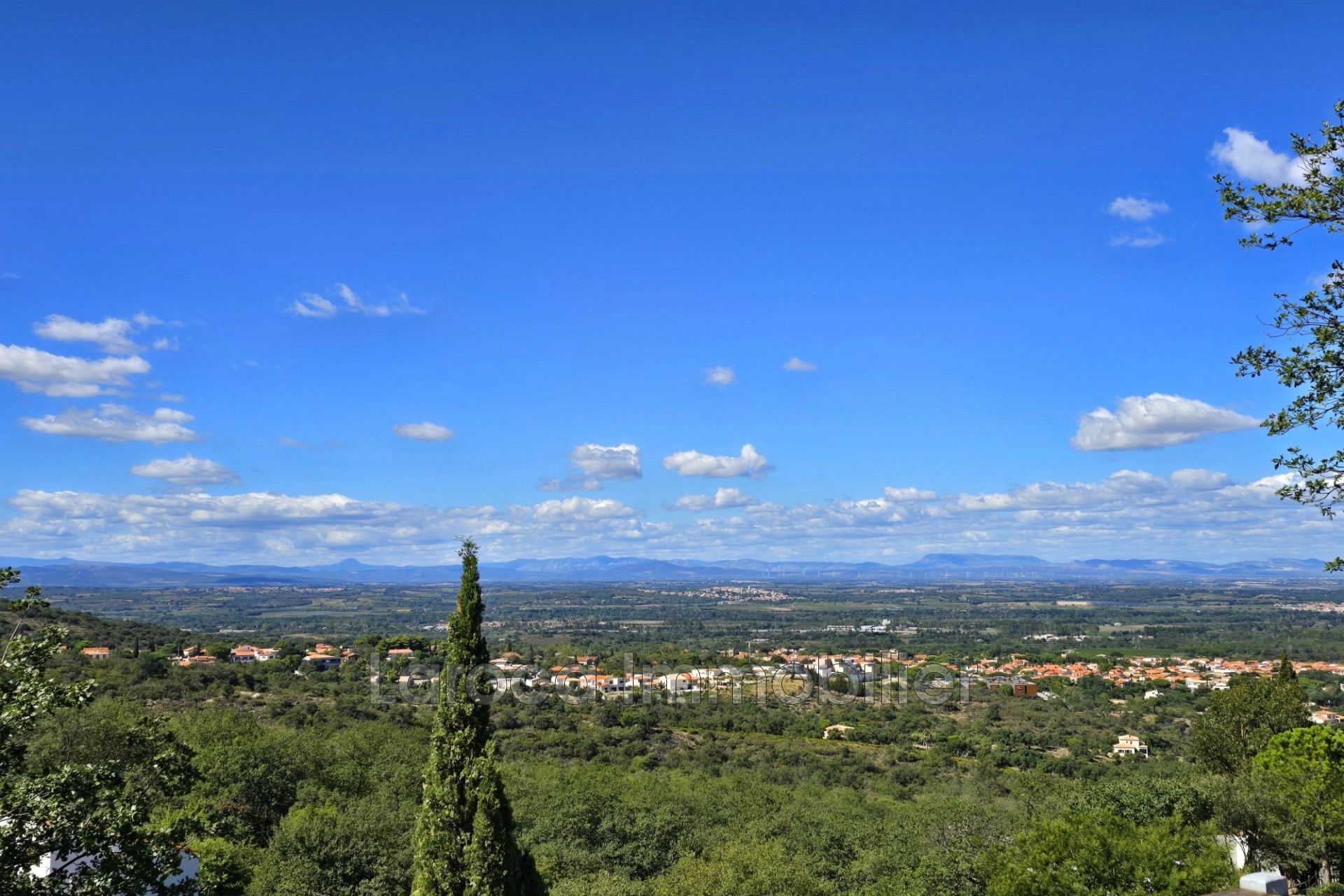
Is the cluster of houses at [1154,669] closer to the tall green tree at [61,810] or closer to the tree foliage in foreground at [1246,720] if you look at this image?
the tree foliage in foreground at [1246,720]

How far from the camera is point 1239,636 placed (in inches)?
4599

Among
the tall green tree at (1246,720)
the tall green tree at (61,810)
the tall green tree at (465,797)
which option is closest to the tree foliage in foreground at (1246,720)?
the tall green tree at (1246,720)

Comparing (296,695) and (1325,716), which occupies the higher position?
(296,695)

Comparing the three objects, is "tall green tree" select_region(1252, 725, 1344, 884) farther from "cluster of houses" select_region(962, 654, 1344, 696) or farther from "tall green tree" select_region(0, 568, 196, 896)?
"cluster of houses" select_region(962, 654, 1344, 696)

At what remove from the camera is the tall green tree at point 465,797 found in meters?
11.0

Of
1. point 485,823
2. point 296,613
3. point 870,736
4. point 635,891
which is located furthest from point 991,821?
point 296,613

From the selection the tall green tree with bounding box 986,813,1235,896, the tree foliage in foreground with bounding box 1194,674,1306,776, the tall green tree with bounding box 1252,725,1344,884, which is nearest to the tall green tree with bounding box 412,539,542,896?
the tall green tree with bounding box 986,813,1235,896

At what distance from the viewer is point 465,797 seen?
11359mm

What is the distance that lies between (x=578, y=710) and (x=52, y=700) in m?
49.0

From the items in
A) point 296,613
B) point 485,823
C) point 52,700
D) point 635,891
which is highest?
point 52,700

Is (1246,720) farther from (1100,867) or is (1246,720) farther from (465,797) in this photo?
(465,797)

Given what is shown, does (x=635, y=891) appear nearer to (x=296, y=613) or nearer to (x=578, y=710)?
(x=578, y=710)

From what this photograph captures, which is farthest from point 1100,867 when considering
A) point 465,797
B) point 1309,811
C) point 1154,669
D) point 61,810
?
point 1154,669

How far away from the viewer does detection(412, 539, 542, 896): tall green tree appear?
11023 mm
